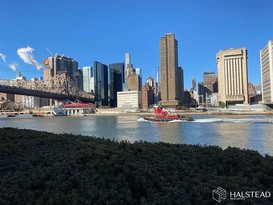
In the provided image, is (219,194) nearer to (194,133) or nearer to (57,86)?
(194,133)

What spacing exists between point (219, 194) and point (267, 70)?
498ft

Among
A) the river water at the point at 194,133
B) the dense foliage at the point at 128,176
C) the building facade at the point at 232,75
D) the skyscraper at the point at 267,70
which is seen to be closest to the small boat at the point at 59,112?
the river water at the point at 194,133

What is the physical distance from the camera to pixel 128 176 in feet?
17.9

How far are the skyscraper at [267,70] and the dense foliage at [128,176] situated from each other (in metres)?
141

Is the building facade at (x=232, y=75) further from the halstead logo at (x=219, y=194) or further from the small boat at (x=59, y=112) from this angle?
the halstead logo at (x=219, y=194)

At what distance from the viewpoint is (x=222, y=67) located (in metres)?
181

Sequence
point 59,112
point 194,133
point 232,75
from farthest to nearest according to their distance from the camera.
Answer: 1. point 232,75
2. point 59,112
3. point 194,133

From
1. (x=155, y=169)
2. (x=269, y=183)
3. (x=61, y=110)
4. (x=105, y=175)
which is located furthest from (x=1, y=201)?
(x=61, y=110)

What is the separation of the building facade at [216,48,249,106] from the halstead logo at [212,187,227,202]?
17730cm

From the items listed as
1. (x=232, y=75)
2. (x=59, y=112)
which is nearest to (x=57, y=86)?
(x=59, y=112)

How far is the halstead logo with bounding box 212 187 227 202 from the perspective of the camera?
4.63 m

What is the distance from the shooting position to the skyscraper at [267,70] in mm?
133750


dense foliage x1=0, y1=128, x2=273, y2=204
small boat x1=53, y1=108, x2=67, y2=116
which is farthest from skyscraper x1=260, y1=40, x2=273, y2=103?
dense foliage x1=0, y1=128, x2=273, y2=204

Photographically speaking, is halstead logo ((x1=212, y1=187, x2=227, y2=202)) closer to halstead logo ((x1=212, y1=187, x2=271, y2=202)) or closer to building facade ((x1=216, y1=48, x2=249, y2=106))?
halstead logo ((x1=212, y1=187, x2=271, y2=202))
